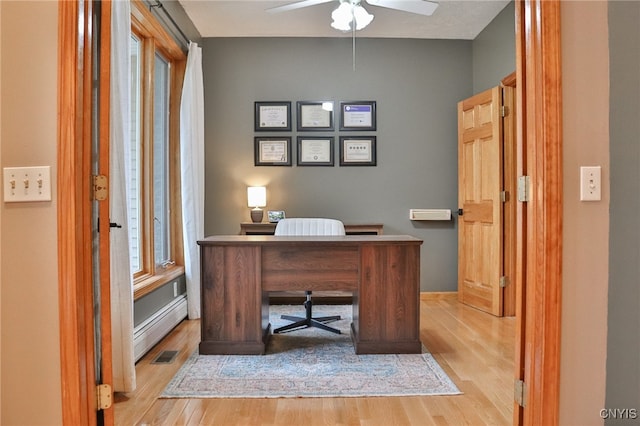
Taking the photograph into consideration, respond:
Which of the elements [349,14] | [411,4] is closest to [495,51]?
[411,4]

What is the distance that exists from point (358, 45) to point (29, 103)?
360 cm

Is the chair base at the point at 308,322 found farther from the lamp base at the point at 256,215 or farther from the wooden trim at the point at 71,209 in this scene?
the wooden trim at the point at 71,209

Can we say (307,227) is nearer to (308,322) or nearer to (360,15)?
(308,322)

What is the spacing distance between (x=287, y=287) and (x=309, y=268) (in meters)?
0.20

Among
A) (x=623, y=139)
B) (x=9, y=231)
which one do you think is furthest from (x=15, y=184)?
(x=623, y=139)

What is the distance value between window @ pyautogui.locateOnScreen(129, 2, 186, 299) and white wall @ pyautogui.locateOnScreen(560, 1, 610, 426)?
8.14 ft

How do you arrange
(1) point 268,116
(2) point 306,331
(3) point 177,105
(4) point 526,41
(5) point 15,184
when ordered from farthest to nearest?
(1) point 268,116, (3) point 177,105, (2) point 306,331, (4) point 526,41, (5) point 15,184

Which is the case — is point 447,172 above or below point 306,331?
above

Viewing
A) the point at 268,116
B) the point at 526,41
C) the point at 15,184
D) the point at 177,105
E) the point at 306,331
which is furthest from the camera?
the point at 268,116

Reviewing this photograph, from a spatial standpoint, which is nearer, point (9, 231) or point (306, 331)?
point (9, 231)

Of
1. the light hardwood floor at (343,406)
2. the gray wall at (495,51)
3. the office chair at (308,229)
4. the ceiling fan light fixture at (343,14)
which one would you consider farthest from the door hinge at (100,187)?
the gray wall at (495,51)

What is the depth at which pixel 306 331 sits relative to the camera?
3178 millimetres

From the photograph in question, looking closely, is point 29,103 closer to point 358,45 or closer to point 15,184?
point 15,184

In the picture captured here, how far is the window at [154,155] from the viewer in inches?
118
